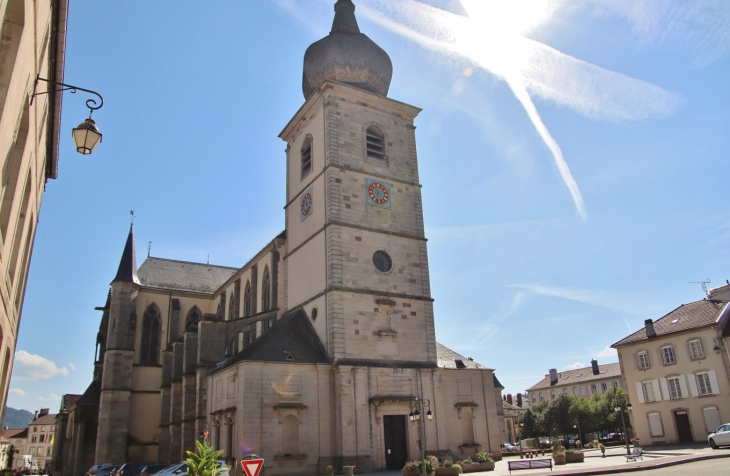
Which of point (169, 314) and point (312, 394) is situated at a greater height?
point (169, 314)

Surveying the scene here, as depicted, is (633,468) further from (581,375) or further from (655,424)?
(581,375)

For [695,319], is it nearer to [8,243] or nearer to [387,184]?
[387,184]

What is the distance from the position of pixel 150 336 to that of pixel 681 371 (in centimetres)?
3347

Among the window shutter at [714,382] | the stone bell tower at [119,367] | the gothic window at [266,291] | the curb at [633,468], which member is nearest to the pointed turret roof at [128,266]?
the stone bell tower at [119,367]

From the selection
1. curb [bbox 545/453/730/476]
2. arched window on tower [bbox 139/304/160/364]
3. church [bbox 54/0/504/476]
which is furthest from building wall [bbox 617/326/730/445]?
arched window on tower [bbox 139/304/160/364]

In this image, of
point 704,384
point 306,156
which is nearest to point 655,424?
point 704,384

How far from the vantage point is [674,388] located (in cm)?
3341

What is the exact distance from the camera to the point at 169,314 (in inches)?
1652

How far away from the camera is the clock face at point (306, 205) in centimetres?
2968

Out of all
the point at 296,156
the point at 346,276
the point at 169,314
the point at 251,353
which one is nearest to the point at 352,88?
the point at 296,156

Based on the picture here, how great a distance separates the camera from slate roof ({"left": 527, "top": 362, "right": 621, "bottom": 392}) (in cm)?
7435

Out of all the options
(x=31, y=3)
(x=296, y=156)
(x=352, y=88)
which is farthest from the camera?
(x=296, y=156)

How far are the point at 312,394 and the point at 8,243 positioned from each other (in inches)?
682

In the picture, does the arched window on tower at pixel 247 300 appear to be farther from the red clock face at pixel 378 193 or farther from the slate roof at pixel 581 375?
the slate roof at pixel 581 375
